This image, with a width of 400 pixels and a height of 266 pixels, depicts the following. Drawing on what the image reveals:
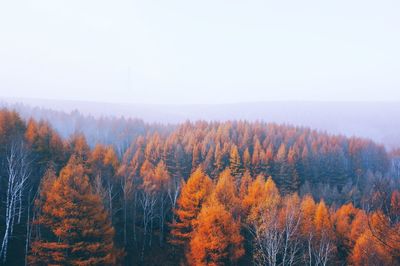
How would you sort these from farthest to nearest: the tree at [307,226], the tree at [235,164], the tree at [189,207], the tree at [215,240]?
the tree at [235,164], the tree at [189,207], the tree at [307,226], the tree at [215,240]

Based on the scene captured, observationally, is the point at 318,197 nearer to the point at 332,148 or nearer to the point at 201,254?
the point at 332,148

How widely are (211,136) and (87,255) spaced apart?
2596 inches

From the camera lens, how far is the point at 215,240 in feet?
89.1

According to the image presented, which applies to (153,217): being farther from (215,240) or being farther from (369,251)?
(369,251)

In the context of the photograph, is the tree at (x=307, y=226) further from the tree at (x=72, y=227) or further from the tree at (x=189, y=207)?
the tree at (x=72, y=227)

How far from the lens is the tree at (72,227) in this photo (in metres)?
22.8

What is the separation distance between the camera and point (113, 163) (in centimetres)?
4166

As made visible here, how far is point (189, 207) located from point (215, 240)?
6506 millimetres

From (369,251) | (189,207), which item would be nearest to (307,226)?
(369,251)

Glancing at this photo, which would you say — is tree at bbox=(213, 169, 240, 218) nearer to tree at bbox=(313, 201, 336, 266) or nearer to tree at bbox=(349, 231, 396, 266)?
tree at bbox=(313, 201, 336, 266)

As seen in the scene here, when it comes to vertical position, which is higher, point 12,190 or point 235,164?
point 12,190

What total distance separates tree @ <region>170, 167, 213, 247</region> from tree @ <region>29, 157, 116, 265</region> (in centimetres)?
889

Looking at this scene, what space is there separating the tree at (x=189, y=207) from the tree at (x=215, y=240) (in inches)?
141

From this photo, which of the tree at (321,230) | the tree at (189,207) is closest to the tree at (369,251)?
the tree at (321,230)
